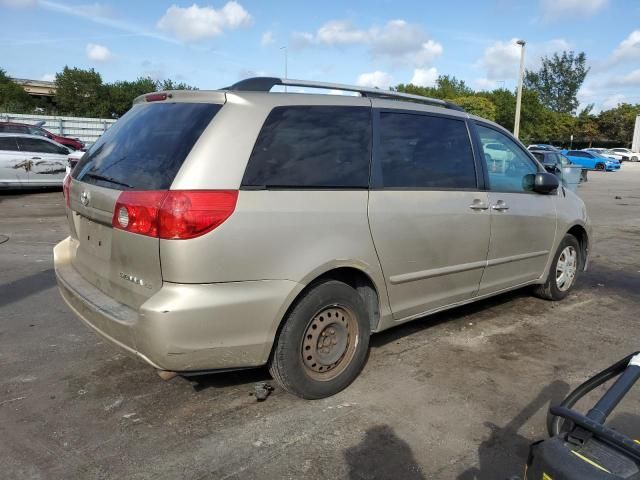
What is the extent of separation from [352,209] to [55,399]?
217cm

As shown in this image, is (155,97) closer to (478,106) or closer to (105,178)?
(105,178)

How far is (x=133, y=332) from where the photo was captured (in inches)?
114

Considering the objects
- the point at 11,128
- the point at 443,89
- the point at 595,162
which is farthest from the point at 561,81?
the point at 11,128

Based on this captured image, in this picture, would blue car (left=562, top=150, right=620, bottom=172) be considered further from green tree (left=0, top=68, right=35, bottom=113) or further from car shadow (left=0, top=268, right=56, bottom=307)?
green tree (left=0, top=68, right=35, bottom=113)

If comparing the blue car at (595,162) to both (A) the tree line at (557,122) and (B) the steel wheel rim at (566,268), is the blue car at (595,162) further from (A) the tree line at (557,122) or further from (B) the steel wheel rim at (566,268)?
(B) the steel wheel rim at (566,268)

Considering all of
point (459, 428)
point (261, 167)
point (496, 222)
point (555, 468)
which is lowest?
point (459, 428)

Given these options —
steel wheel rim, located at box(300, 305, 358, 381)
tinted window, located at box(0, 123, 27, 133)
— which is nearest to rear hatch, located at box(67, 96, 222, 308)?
steel wheel rim, located at box(300, 305, 358, 381)

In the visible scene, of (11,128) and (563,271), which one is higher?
(11,128)

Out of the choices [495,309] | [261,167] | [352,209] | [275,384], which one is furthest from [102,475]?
[495,309]

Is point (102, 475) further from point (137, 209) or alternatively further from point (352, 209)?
point (352, 209)

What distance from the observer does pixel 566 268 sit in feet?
18.8

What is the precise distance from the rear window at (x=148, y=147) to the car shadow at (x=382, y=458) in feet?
5.66

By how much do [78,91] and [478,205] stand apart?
245ft

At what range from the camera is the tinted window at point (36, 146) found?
1403 centimetres
